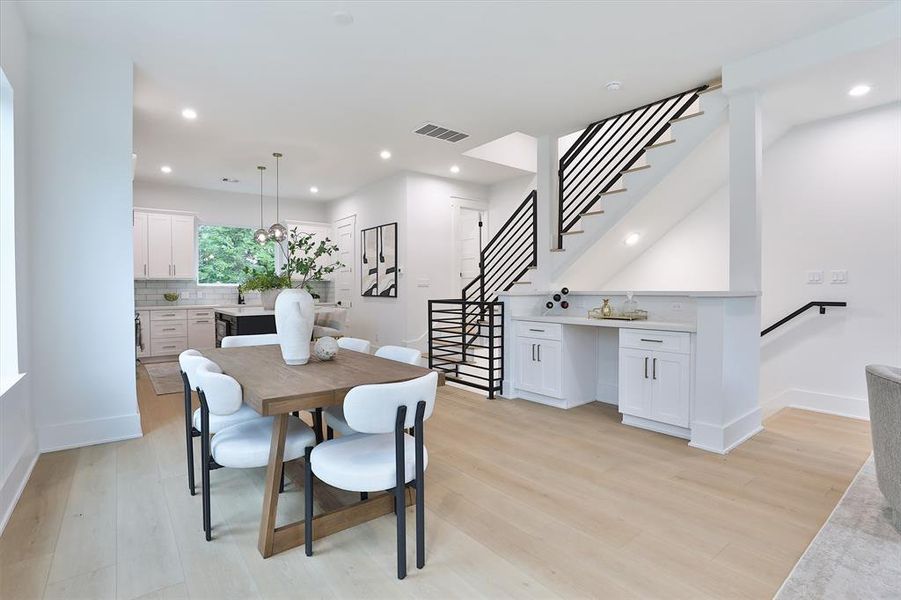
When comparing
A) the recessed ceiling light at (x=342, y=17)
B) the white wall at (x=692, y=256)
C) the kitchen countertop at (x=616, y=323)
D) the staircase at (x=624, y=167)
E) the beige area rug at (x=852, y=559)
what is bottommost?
the beige area rug at (x=852, y=559)

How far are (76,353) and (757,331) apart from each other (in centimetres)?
522

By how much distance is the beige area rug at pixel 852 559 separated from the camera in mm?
1745

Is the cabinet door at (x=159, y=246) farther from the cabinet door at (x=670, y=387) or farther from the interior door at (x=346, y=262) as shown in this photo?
the cabinet door at (x=670, y=387)

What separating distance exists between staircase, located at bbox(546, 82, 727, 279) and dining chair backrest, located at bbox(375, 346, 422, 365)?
2650 millimetres

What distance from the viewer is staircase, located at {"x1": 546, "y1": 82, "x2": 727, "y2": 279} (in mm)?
3936

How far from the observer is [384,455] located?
1.93 metres

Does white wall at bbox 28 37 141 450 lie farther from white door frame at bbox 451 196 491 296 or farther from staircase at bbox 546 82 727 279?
white door frame at bbox 451 196 491 296

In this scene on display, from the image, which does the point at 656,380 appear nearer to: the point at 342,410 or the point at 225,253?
the point at 342,410

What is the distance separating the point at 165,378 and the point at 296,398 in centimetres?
480

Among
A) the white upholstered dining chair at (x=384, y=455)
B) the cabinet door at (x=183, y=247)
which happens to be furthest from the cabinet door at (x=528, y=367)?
the cabinet door at (x=183, y=247)

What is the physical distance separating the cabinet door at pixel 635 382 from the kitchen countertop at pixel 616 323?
0.70 feet

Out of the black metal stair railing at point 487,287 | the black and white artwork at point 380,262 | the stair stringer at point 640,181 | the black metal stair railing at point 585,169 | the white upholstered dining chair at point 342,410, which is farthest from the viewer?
the black and white artwork at point 380,262

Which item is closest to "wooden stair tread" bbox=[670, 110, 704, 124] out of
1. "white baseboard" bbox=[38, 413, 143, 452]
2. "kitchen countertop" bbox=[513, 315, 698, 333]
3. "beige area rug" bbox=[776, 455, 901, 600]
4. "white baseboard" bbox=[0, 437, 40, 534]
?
"kitchen countertop" bbox=[513, 315, 698, 333]

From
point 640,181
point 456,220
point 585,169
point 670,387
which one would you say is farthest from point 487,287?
point 670,387
